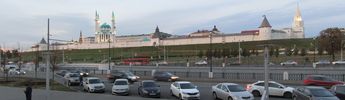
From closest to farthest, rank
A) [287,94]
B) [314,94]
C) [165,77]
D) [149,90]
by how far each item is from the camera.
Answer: [314,94], [287,94], [149,90], [165,77]

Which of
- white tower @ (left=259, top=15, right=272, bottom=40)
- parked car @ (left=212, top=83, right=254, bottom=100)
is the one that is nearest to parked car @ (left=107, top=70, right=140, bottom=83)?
parked car @ (left=212, top=83, right=254, bottom=100)

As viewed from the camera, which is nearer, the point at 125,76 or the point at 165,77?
the point at 125,76

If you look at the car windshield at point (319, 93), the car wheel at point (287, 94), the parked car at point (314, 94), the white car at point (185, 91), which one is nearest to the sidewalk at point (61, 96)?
the white car at point (185, 91)

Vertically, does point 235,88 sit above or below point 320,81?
above

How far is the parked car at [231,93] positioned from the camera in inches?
1068

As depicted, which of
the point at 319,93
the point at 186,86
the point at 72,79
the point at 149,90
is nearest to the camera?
the point at 319,93

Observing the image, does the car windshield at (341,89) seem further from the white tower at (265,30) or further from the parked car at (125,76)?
the white tower at (265,30)

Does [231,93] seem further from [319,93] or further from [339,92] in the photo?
[339,92]

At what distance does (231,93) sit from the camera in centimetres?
2770

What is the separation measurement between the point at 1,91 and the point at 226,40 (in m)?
154

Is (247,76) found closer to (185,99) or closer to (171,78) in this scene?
(171,78)

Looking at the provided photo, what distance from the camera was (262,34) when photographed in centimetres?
18250

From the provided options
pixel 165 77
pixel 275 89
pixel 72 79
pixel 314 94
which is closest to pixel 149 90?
pixel 275 89

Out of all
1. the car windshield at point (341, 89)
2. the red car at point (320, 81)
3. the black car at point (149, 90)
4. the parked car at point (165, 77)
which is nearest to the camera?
the car windshield at point (341, 89)
